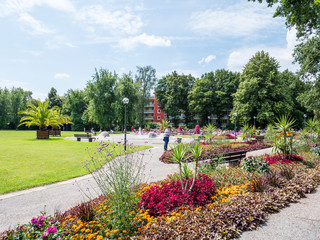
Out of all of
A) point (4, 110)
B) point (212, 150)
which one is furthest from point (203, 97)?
point (4, 110)

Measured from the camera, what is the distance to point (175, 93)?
5525 centimetres

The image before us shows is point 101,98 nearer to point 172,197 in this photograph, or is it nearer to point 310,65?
point 310,65

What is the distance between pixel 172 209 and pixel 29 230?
7.74 ft

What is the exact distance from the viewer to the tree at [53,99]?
65444mm

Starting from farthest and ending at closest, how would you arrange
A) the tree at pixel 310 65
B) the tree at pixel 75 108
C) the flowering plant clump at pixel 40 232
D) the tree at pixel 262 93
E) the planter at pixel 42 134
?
the tree at pixel 75 108 < the tree at pixel 262 93 < the planter at pixel 42 134 < the tree at pixel 310 65 < the flowering plant clump at pixel 40 232

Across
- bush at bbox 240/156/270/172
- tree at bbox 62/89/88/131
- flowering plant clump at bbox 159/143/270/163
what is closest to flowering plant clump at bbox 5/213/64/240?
flowering plant clump at bbox 159/143/270/163

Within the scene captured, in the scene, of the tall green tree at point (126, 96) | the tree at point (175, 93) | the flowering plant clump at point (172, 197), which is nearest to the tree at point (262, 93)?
the tree at point (175, 93)

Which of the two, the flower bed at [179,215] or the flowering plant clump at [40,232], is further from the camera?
the flower bed at [179,215]

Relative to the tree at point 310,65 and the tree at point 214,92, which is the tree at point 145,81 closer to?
the tree at point 214,92

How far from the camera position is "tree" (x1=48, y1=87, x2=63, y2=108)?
65444 mm

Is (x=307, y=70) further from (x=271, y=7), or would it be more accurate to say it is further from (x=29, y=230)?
(x=29, y=230)

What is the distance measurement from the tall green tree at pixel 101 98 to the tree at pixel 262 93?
85.1ft

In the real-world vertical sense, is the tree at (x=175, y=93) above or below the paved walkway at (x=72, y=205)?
above

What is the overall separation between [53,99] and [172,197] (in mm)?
70864
